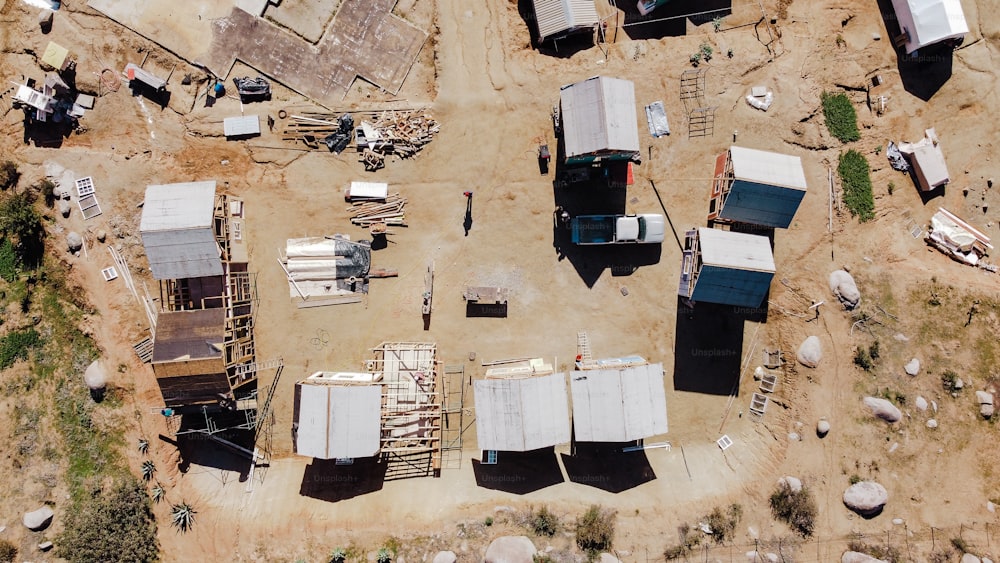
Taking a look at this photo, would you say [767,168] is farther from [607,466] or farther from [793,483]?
[607,466]

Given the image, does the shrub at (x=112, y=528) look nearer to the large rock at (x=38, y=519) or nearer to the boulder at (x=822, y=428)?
the large rock at (x=38, y=519)

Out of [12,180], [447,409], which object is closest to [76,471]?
[12,180]

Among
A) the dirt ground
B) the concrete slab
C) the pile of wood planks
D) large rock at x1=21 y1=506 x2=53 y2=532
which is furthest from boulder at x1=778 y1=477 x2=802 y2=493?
large rock at x1=21 y1=506 x2=53 y2=532

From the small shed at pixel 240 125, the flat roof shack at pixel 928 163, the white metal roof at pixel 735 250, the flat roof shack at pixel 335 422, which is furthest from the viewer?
the flat roof shack at pixel 928 163

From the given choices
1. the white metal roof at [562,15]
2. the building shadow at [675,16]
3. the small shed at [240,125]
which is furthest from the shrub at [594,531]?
the small shed at [240,125]

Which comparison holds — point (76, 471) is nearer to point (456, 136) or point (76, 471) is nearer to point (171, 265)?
point (171, 265)

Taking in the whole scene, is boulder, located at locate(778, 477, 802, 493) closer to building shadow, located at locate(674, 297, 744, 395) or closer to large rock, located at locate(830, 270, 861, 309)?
building shadow, located at locate(674, 297, 744, 395)
